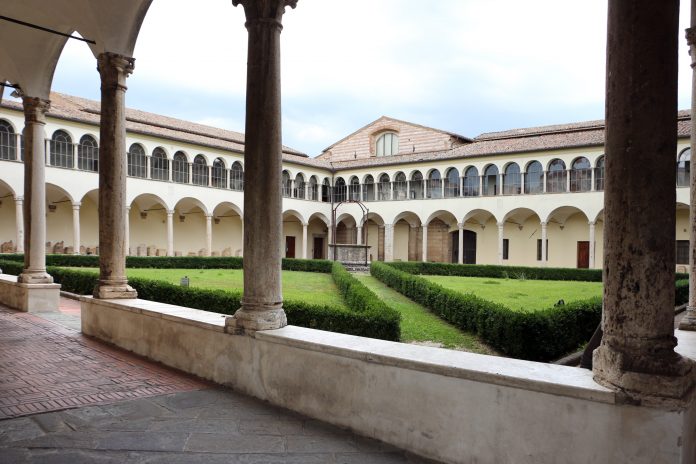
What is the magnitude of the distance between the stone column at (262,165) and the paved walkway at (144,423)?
30.4 inches

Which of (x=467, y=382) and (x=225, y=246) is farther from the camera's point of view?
(x=225, y=246)

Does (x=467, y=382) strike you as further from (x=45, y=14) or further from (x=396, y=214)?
(x=396, y=214)

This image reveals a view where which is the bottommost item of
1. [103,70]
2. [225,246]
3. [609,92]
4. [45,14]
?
[225,246]

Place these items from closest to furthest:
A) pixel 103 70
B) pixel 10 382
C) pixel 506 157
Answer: pixel 10 382
pixel 103 70
pixel 506 157

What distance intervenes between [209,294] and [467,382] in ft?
20.4

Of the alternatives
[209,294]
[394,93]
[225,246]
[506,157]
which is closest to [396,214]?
[506,157]

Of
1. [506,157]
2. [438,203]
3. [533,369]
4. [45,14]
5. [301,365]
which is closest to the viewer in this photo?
[533,369]

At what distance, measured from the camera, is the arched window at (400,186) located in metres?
32.3

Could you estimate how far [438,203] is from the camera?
30781 millimetres

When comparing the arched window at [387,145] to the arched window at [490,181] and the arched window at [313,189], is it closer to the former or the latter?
the arched window at [313,189]

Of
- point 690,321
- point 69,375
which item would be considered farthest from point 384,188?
point 69,375

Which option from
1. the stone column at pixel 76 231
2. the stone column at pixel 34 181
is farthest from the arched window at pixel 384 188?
the stone column at pixel 34 181

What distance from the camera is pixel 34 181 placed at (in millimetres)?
8203

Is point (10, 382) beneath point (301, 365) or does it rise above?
beneath
